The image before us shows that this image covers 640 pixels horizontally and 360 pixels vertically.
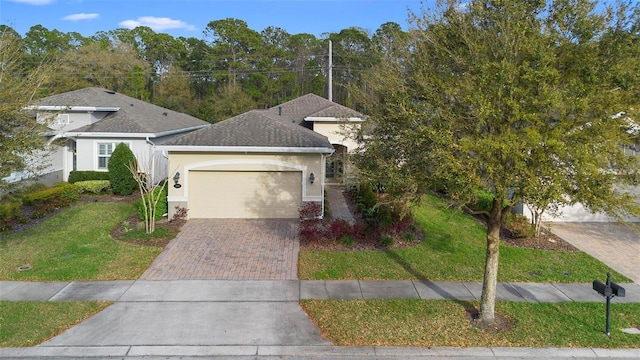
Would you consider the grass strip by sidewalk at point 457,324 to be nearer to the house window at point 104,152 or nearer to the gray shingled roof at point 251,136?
the gray shingled roof at point 251,136

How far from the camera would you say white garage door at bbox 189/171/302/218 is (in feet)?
54.2

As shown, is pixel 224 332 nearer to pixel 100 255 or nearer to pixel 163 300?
pixel 163 300

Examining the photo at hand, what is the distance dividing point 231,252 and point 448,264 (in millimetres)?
5790

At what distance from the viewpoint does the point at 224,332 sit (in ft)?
26.8

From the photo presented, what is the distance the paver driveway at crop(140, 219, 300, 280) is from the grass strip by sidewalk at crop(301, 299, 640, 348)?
2.50m

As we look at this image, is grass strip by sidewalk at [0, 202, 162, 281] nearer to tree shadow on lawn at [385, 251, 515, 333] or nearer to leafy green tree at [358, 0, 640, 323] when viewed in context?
tree shadow on lawn at [385, 251, 515, 333]

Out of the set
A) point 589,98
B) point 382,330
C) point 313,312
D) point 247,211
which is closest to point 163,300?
point 313,312

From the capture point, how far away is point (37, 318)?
855 cm

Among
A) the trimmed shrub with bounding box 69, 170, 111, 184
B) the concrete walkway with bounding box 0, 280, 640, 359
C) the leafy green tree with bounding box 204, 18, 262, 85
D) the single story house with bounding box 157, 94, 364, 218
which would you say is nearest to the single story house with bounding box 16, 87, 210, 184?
the trimmed shrub with bounding box 69, 170, 111, 184

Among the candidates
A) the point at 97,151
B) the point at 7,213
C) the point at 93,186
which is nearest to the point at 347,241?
the point at 7,213

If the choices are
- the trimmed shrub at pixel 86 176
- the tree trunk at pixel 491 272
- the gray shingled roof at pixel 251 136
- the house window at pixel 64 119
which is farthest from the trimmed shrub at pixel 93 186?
the tree trunk at pixel 491 272

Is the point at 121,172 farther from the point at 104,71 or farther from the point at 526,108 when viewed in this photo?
the point at 104,71

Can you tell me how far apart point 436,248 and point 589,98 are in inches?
288

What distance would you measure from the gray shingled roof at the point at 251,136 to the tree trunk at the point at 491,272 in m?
8.24
